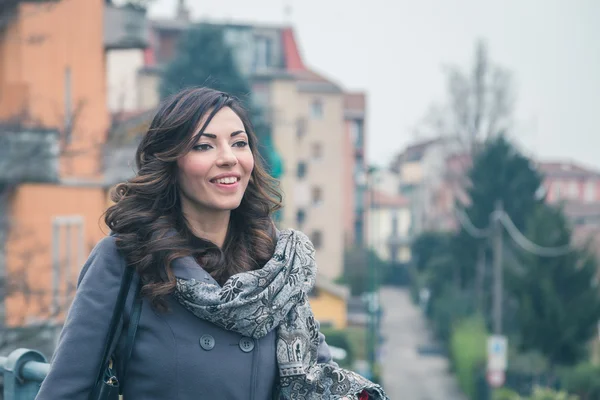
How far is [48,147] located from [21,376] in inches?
406

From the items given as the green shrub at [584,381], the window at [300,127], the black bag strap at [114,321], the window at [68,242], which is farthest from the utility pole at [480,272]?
the black bag strap at [114,321]

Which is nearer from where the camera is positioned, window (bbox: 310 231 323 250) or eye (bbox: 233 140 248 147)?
eye (bbox: 233 140 248 147)

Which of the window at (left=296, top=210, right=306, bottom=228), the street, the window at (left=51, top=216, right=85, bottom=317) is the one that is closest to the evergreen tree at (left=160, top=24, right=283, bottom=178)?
the street

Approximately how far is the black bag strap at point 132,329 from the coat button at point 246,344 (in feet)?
0.98

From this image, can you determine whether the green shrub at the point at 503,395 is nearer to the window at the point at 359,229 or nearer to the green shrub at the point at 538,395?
the green shrub at the point at 538,395

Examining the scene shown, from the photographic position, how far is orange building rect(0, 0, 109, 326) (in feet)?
42.9

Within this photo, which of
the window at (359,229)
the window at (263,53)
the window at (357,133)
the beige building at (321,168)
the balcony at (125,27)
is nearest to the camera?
the balcony at (125,27)

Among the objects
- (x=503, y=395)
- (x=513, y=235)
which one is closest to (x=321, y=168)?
(x=513, y=235)

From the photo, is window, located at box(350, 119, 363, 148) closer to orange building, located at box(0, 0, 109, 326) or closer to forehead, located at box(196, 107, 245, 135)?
orange building, located at box(0, 0, 109, 326)

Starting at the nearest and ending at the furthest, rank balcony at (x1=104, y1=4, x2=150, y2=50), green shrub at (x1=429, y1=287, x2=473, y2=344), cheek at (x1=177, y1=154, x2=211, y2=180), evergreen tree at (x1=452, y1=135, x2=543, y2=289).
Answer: cheek at (x1=177, y1=154, x2=211, y2=180) → balcony at (x1=104, y1=4, x2=150, y2=50) → green shrub at (x1=429, y1=287, x2=473, y2=344) → evergreen tree at (x1=452, y1=135, x2=543, y2=289)

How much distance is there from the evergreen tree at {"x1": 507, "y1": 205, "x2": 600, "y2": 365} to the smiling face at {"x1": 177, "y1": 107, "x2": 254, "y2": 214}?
3517 centimetres

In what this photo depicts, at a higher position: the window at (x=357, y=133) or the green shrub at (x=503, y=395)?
the window at (x=357, y=133)

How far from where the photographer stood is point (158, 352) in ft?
9.14

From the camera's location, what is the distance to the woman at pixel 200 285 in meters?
2.77
